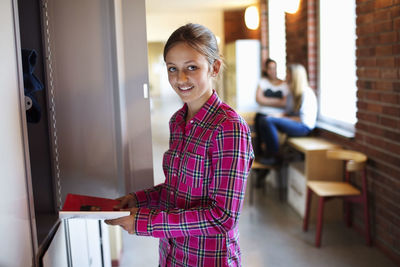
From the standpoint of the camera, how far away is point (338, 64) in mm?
3693

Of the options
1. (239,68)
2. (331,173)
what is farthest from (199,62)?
(239,68)

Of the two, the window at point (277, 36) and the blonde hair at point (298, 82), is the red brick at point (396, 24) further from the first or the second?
the window at point (277, 36)

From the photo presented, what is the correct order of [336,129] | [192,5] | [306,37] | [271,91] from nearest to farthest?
[336,129], [306,37], [271,91], [192,5]

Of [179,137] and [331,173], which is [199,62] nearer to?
[179,137]

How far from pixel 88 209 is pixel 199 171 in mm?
354

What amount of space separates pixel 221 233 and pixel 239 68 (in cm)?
576

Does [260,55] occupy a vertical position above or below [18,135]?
above

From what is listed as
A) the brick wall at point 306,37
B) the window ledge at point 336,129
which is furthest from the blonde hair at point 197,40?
the brick wall at point 306,37

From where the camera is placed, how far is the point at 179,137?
120cm

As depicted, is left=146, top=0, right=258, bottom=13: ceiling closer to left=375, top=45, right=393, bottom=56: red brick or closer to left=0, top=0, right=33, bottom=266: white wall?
left=375, top=45, right=393, bottom=56: red brick

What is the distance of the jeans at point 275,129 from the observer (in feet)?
12.4

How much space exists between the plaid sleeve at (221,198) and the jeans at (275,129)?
9.22 ft

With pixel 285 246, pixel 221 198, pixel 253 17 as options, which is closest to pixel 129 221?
pixel 221 198

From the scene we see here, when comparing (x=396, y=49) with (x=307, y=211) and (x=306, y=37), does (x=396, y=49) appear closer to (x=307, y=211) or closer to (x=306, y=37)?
(x=307, y=211)
